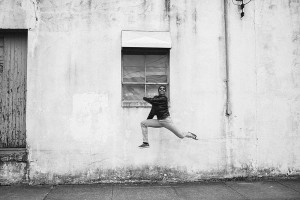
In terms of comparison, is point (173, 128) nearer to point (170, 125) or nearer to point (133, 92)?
point (170, 125)

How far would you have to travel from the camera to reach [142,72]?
8047mm

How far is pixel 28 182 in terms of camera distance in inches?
297

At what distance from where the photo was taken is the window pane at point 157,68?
26.4ft

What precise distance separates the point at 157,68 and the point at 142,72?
417mm

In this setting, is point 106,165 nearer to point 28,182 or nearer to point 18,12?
point 28,182

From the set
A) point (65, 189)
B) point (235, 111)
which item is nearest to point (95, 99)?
point (65, 189)

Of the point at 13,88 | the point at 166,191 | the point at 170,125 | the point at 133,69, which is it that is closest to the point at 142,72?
the point at 133,69

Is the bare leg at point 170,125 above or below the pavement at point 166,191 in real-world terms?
above

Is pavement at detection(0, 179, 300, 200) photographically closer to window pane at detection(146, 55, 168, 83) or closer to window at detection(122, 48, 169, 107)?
window at detection(122, 48, 169, 107)

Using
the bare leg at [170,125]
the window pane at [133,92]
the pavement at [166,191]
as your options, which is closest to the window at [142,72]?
the window pane at [133,92]

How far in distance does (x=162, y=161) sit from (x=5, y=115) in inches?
167

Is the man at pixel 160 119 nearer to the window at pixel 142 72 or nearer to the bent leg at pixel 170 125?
the bent leg at pixel 170 125

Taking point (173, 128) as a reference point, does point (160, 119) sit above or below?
above

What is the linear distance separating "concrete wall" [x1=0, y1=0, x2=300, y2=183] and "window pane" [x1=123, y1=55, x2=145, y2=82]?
24cm
